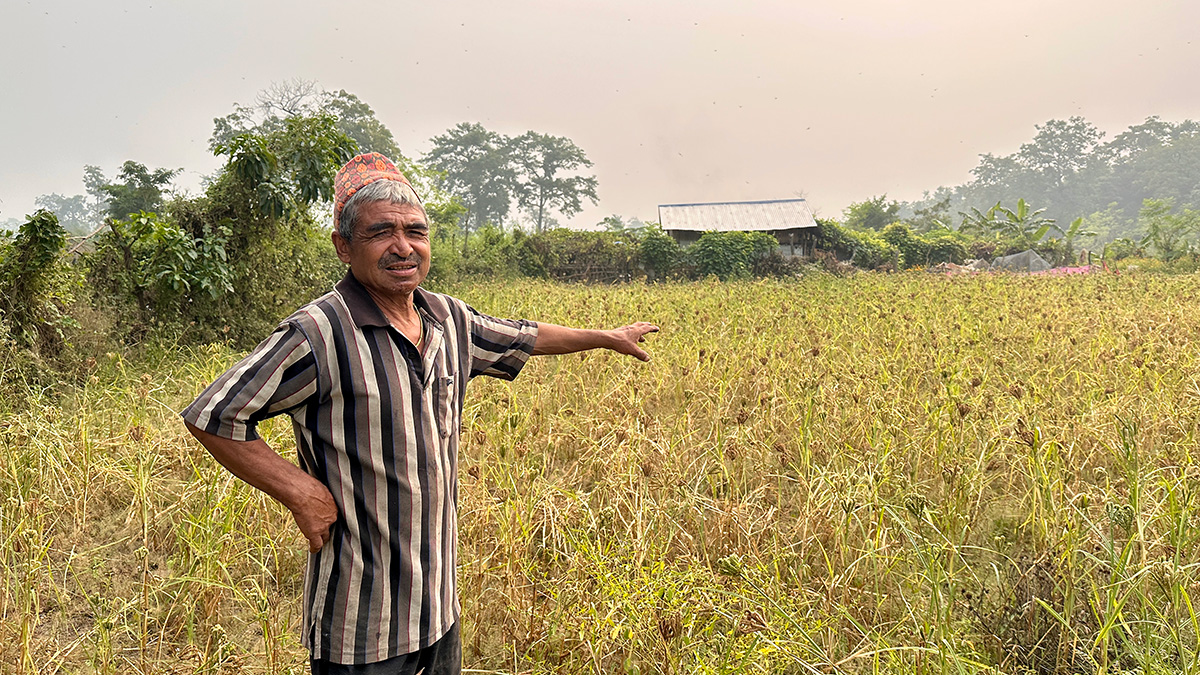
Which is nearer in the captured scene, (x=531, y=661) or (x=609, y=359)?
(x=531, y=661)

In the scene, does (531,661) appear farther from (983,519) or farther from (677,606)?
(983,519)

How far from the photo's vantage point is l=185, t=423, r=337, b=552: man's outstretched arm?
1159 mm

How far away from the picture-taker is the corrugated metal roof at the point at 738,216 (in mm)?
23578

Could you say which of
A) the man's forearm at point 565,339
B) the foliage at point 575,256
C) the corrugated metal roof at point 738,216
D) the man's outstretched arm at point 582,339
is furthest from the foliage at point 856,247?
the man's forearm at point 565,339

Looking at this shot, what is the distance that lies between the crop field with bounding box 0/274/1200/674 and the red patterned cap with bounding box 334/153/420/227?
3.96 ft

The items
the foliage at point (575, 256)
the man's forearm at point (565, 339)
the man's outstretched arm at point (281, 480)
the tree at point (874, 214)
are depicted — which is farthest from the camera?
the tree at point (874, 214)

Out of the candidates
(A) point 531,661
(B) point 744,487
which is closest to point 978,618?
(B) point 744,487

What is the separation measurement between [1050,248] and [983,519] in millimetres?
26515

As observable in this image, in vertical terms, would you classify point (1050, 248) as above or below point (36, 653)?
above

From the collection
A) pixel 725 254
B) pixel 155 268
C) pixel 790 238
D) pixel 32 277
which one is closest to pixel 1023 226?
pixel 790 238

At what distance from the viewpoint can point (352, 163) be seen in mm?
1434

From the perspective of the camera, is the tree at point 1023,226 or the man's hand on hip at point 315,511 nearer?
the man's hand on hip at point 315,511

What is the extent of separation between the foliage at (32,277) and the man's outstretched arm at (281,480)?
453 centimetres

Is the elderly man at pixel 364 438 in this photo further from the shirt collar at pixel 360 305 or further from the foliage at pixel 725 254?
the foliage at pixel 725 254
